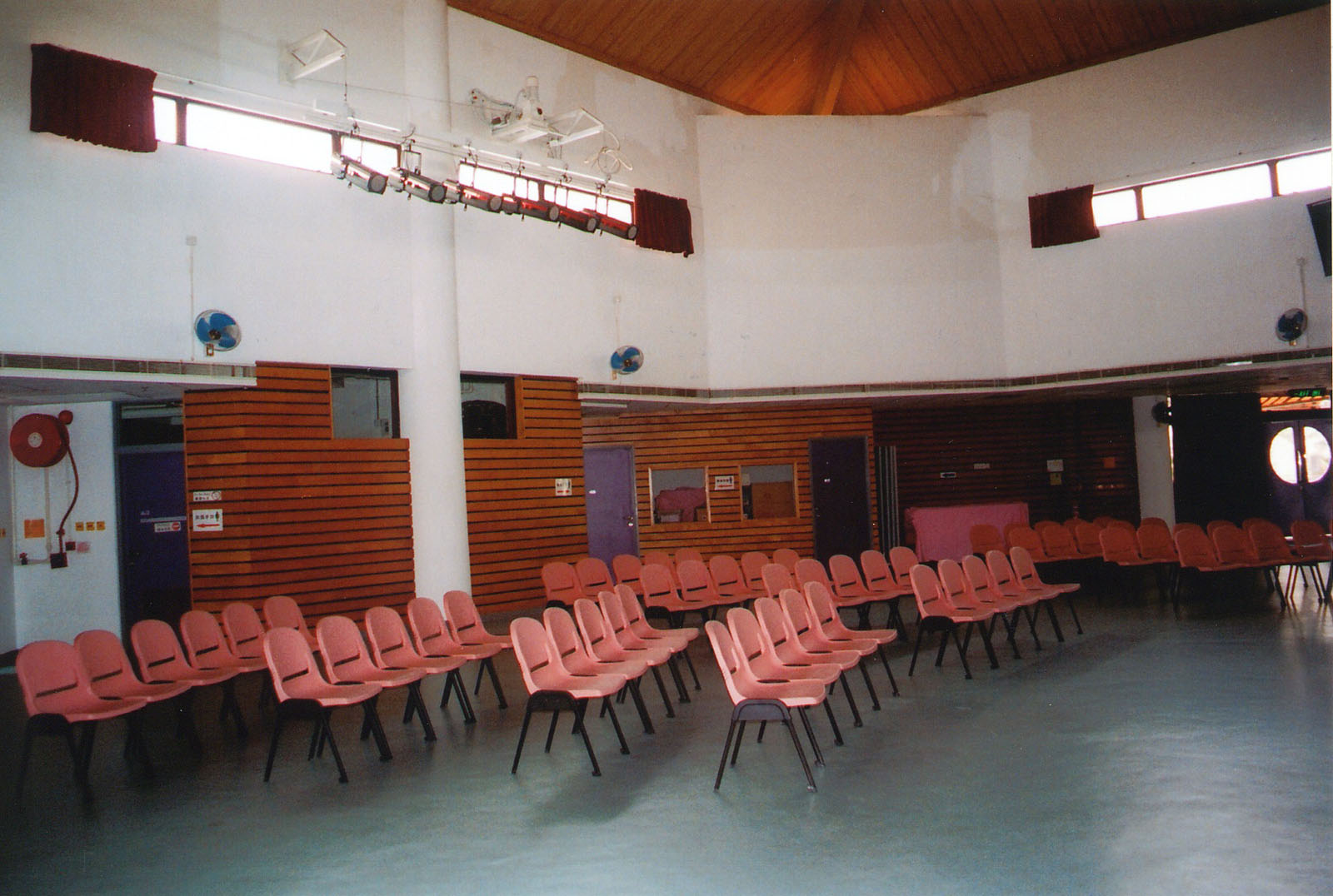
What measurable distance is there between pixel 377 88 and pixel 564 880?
846 cm

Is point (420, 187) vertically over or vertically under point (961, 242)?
under

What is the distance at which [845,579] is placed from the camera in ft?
30.7

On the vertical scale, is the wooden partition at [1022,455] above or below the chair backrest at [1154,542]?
above

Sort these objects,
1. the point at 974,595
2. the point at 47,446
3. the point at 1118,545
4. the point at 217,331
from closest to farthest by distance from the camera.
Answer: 1. the point at 974,595
2. the point at 217,331
3. the point at 47,446
4. the point at 1118,545

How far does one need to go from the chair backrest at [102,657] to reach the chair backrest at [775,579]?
16.4ft

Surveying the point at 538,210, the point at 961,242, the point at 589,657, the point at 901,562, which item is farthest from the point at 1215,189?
the point at 589,657

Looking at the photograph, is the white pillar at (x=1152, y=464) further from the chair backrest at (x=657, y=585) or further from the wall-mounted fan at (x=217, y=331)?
the wall-mounted fan at (x=217, y=331)

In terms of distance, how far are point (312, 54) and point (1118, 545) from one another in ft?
34.0

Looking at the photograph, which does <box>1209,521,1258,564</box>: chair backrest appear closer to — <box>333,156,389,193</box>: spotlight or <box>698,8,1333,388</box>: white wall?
<box>698,8,1333,388</box>: white wall

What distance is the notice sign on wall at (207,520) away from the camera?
A: 9016 millimetres

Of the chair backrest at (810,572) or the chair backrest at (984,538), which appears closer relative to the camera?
the chair backrest at (810,572)

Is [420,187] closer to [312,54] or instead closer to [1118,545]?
[312,54]

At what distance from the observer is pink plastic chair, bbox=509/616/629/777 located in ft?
18.2

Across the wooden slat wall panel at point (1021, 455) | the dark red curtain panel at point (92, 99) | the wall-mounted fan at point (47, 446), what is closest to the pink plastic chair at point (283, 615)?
the wall-mounted fan at point (47, 446)
